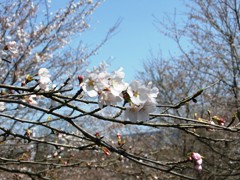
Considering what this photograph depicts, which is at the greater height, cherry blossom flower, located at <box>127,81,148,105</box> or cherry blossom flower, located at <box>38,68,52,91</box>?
cherry blossom flower, located at <box>38,68,52,91</box>

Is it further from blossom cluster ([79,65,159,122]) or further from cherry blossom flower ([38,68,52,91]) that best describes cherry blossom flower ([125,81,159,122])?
cherry blossom flower ([38,68,52,91])

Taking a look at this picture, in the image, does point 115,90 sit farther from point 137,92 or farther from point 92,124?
point 92,124

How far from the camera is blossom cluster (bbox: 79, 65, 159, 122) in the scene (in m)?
1.53

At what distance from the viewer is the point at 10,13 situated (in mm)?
6160

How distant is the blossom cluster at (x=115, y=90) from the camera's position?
1.53 metres

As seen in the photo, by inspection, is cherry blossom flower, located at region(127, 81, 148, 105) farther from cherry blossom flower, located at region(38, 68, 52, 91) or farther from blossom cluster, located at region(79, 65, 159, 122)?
cherry blossom flower, located at region(38, 68, 52, 91)

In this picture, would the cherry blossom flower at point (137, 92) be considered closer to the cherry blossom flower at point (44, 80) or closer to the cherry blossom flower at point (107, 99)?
A: the cherry blossom flower at point (107, 99)

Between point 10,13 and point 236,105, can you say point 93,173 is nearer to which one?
point 236,105

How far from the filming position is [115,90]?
1528mm

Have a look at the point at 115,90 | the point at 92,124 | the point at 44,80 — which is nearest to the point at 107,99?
the point at 115,90

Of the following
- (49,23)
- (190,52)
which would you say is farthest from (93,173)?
(49,23)

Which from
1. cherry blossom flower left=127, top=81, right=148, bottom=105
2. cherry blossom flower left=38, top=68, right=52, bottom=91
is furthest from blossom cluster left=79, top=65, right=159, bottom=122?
cherry blossom flower left=38, top=68, right=52, bottom=91

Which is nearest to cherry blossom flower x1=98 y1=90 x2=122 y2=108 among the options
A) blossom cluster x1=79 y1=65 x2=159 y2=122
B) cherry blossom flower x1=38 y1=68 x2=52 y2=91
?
blossom cluster x1=79 y1=65 x2=159 y2=122

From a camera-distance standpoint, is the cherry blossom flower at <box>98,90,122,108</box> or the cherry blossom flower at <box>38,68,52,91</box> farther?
the cherry blossom flower at <box>38,68,52,91</box>
